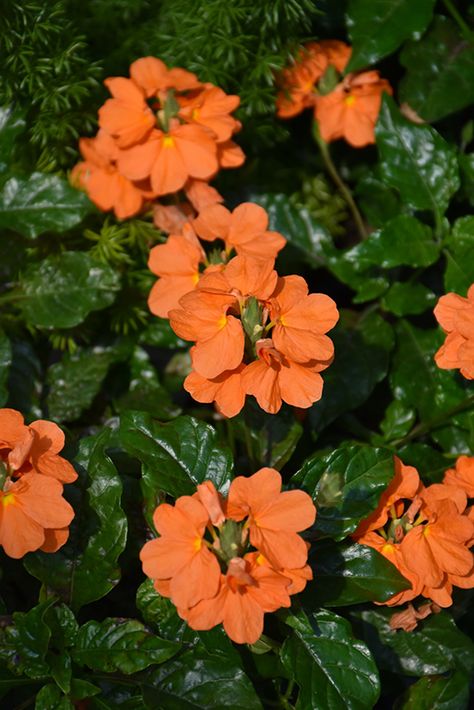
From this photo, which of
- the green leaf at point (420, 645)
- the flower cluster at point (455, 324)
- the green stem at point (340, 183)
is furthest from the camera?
the green stem at point (340, 183)

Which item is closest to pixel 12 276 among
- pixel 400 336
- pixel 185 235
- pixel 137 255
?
pixel 137 255

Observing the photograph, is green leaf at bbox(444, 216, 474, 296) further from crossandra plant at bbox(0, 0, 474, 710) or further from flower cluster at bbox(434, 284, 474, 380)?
flower cluster at bbox(434, 284, 474, 380)

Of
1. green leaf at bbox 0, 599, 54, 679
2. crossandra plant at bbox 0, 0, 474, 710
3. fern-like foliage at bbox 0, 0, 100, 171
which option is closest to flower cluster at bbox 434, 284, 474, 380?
crossandra plant at bbox 0, 0, 474, 710

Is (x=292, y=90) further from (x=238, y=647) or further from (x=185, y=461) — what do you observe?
(x=238, y=647)

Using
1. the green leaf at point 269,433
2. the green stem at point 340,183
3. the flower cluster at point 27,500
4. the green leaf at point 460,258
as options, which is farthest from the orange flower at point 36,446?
the green stem at point 340,183

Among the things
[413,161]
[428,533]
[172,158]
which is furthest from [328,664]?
[413,161]

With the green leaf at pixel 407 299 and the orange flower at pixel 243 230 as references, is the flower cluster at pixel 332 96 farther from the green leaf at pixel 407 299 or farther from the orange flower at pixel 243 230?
the orange flower at pixel 243 230
